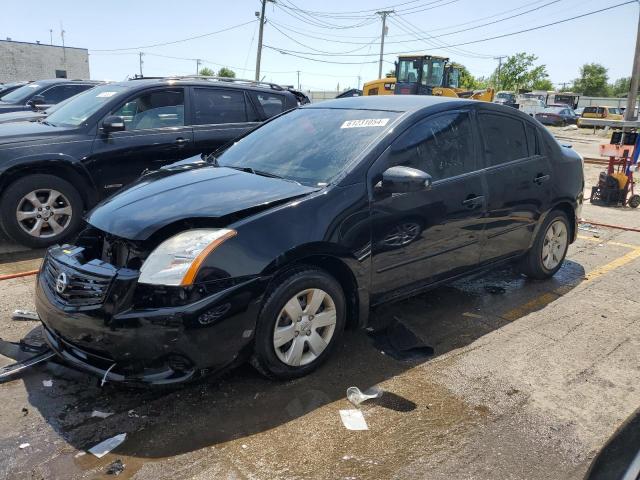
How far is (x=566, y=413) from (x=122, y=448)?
241cm

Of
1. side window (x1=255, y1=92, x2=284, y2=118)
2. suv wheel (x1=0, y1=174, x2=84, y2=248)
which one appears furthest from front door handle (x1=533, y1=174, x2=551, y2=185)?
suv wheel (x1=0, y1=174, x2=84, y2=248)

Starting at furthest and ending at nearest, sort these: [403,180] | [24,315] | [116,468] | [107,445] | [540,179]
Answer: [540,179] → [24,315] → [403,180] → [107,445] → [116,468]

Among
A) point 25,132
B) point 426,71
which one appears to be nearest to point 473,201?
point 25,132

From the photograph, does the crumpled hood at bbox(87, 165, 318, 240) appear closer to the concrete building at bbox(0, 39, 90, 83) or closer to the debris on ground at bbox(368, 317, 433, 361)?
the debris on ground at bbox(368, 317, 433, 361)

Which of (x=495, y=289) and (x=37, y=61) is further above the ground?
(x=37, y=61)

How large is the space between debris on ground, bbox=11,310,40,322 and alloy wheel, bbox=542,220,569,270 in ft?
14.5

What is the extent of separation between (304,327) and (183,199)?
41.2 inches

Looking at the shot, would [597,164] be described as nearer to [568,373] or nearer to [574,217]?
[574,217]

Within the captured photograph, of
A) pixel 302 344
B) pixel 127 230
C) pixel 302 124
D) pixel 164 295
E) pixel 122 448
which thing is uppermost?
pixel 302 124

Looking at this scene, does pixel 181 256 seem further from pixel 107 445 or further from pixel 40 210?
pixel 40 210

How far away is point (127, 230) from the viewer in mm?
2877

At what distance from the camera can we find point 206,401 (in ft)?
9.78

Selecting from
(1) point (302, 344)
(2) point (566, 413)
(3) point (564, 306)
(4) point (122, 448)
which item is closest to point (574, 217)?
(3) point (564, 306)

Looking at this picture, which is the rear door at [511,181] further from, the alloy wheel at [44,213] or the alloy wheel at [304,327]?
the alloy wheel at [44,213]
